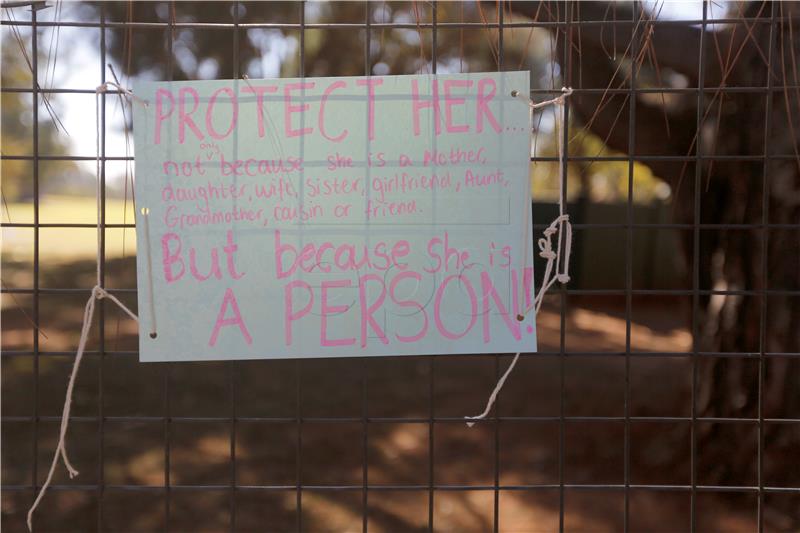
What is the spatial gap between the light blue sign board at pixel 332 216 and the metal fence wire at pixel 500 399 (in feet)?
0.27

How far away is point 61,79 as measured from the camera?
9.02 ft

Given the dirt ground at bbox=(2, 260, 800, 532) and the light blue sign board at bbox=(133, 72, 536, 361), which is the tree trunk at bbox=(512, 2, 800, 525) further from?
the light blue sign board at bbox=(133, 72, 536, 361)

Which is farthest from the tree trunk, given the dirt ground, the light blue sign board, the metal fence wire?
the light blue sign board

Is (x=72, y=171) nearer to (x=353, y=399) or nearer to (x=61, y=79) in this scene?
(x=61, y=79)

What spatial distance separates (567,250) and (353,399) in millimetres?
2967

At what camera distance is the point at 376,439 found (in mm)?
3350

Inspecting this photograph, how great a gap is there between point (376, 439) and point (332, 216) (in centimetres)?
220

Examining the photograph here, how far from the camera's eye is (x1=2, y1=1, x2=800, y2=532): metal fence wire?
143 centimetres

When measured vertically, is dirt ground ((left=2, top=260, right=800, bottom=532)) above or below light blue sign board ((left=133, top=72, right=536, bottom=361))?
below

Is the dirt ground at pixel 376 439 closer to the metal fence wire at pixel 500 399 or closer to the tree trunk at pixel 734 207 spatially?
the metal fence wire at pixel 500 399

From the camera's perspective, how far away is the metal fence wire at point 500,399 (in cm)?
143

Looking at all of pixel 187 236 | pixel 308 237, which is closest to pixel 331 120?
pixel 308 237

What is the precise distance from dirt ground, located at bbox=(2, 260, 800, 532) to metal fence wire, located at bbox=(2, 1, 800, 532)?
13mm

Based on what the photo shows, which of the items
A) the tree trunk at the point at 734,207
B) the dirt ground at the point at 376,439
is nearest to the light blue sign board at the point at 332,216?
the dirt ground at the point at 376,439
